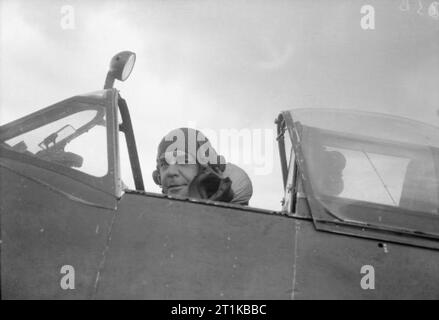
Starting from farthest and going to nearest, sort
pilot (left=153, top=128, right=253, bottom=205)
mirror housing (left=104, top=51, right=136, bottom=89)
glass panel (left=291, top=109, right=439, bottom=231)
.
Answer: pilot (left=153, top=128, right=253, bottom=205) → mirror housing (left=104, top=51, right=136, bottom=89) → glass panel (left=291, top=109, right=439, bottom=231)

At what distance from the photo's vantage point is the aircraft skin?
231 centimetres

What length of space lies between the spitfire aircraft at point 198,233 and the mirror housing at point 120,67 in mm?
508

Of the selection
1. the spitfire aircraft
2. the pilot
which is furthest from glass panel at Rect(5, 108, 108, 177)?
the pilot

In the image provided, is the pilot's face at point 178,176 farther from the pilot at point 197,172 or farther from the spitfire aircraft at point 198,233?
the spitfire aircraft at point 198,233

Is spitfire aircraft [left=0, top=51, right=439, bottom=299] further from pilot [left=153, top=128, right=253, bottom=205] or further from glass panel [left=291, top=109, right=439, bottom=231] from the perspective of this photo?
pilot [left=153, top=128, right=253, bottom=205]

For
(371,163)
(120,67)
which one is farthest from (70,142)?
(371,163)

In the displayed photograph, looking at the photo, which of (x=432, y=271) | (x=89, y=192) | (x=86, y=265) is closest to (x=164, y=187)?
(x=89, y=192)

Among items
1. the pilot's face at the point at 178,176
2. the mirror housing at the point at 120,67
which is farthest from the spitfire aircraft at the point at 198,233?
the pilot's face at the point at 178,176

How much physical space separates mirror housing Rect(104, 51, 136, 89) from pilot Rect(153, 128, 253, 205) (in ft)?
2.68

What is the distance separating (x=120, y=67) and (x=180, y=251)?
162 cm

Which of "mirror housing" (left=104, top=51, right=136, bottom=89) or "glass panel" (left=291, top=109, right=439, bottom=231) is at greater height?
"mirror housing" (left=104, top=51, right=136, bottom=89)

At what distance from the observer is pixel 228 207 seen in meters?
2.54
